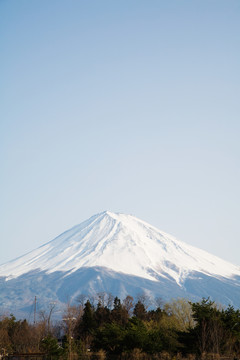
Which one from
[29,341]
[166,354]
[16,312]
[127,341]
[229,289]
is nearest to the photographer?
[166,354]

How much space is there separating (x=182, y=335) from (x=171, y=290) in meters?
154

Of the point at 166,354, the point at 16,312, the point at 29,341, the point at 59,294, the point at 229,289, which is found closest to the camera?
the point at 166,354

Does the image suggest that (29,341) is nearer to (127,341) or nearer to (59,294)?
(127,341)

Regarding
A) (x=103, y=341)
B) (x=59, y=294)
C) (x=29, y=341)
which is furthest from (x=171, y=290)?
(x=103, y=341)

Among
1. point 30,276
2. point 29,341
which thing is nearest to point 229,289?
point 30,276

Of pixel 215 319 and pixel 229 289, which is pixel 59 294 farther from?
pixel 215 319

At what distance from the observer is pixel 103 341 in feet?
95.7

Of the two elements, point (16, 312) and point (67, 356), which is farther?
point (16, 312)

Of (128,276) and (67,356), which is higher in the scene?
(128,276)

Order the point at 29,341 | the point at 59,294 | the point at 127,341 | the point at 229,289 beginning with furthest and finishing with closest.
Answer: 1. the point at 229,289
2. the point at 59,294
3. the point at 29,341
4. the point at 127,341

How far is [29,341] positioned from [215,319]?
78.6ft

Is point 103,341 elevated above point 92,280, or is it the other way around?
point 92,280

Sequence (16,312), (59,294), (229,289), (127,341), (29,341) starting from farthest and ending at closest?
(229,289)
(59,294)
(16,312)
(29,341)
(127,341)

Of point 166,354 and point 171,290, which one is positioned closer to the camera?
point 166,354
